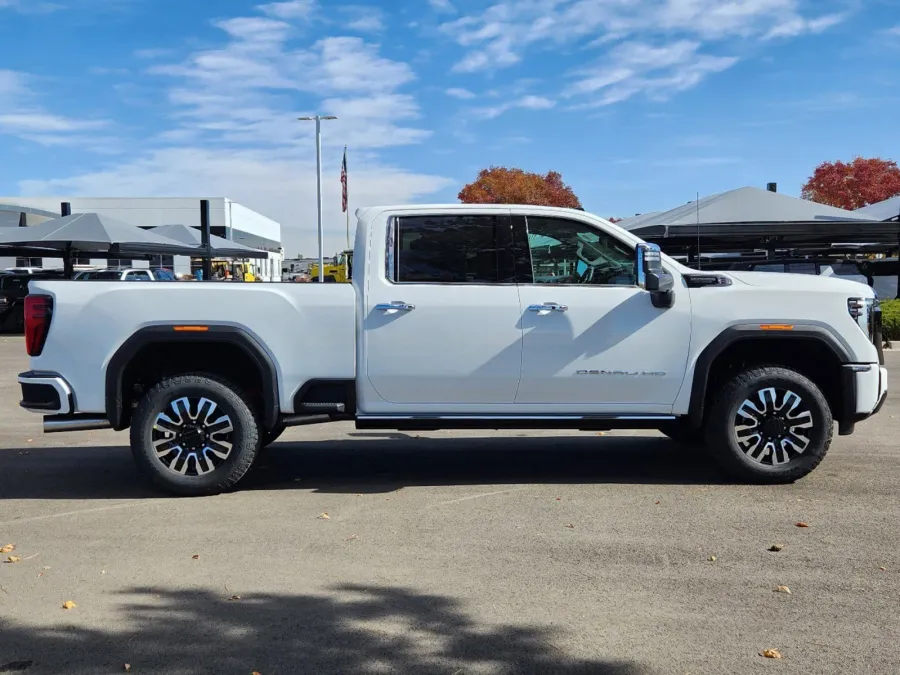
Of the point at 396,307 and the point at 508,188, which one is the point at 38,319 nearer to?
the point at 396,307

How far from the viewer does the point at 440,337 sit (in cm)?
627

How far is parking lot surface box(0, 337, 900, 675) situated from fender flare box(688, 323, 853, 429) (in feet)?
2.15

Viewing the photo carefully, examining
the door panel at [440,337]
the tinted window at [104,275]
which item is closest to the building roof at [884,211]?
the tinted window at [104,275]

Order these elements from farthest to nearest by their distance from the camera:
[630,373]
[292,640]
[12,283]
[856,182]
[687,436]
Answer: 1. [856,182]
2. [12,283]
3. [687,436]
4. [630,373]
5. [292,640]

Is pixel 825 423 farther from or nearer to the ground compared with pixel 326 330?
nearer to the ground

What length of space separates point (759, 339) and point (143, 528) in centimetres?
436

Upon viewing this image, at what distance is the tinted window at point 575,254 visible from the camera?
647 centimetres

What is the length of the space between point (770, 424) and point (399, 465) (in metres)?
2.93

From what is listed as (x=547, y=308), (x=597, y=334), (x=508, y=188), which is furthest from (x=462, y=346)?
(x=508, y=188)

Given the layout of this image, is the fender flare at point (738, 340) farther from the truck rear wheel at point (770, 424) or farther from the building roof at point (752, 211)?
the building roof at point (752, 211)

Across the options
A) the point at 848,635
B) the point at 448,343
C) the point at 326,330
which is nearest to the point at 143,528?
the point at 326,330

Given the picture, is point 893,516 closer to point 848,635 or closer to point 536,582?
point 848,635

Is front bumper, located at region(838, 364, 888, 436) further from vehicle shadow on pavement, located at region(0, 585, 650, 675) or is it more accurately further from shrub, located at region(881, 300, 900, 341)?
shrub, located at region(881, 300, 900, 341)

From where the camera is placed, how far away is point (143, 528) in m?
5.62
